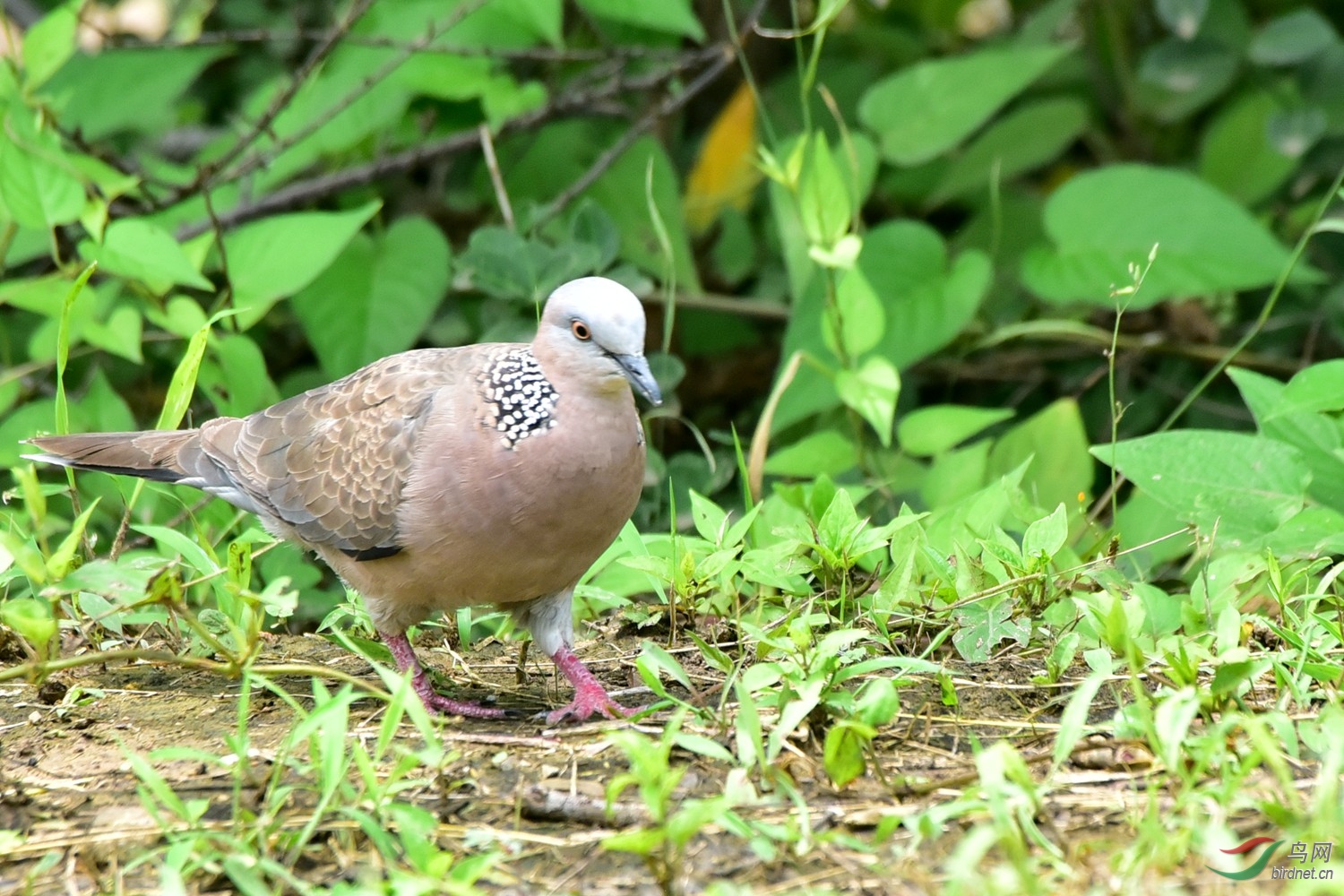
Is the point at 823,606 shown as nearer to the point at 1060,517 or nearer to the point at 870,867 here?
the point at 1060,517

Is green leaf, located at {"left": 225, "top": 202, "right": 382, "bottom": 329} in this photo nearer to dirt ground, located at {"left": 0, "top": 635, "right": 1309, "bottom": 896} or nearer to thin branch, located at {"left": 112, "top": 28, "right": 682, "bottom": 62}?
thin branch, located at {"left": 112, "top": 28, "right": 682, "bottom": 62}

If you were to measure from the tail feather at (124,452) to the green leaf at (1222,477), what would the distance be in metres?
2.56

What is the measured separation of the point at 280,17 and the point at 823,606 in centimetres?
487

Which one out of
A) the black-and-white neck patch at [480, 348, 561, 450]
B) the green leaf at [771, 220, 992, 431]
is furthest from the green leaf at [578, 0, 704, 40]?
the black-and-white neck patch at [480, 348, 561, 450]

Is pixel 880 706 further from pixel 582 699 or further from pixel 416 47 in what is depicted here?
pixel 416 47

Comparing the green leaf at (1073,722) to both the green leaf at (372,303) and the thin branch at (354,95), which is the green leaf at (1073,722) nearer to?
the green leaf at (372,303)

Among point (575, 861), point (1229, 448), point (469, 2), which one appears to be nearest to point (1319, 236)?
point (1229, 448)

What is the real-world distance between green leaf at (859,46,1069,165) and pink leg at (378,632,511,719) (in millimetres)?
2785

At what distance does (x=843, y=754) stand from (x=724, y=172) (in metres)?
4.10

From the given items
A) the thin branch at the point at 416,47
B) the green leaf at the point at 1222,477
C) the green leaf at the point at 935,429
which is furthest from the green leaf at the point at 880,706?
the thin branch at the point at 416,47

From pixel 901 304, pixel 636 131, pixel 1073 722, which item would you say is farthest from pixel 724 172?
pixel 1073 722

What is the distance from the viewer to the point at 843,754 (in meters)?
2.48

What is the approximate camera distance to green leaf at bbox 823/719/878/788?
2451mm

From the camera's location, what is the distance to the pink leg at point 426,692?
10.5 feet
